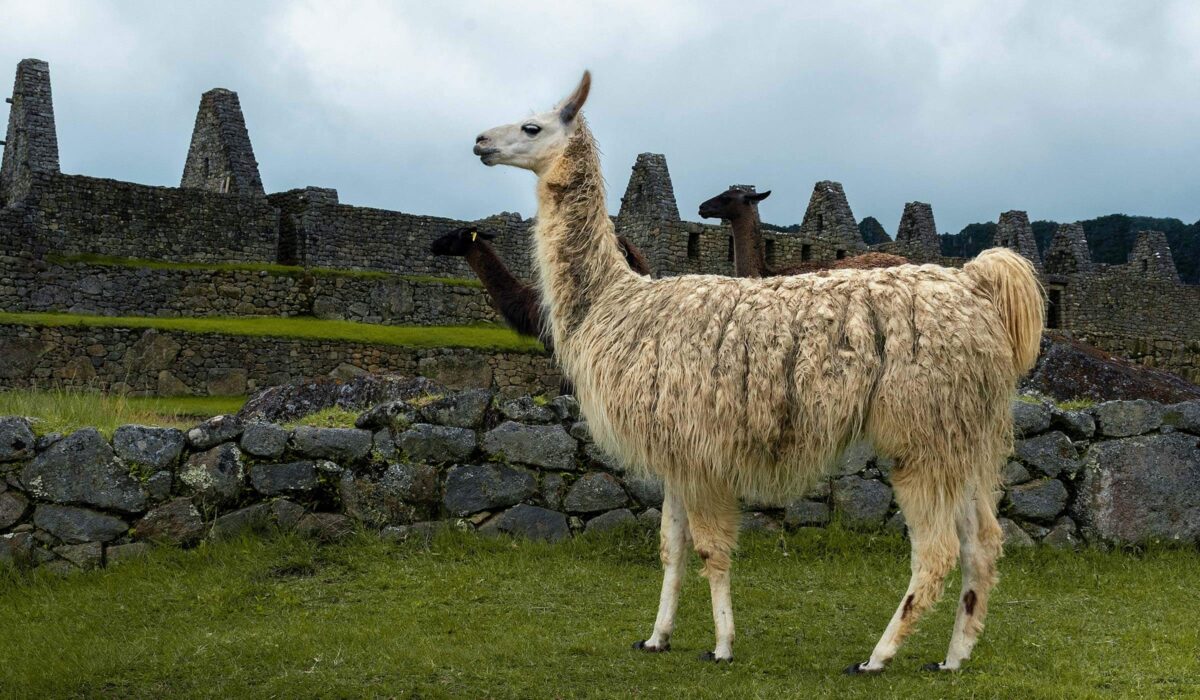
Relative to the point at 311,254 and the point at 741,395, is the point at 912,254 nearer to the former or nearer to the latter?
the point at 311,254

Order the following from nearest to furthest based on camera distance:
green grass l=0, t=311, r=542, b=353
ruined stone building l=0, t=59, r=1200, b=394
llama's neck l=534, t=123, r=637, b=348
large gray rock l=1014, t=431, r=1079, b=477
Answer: llama's neck l=534, t=123, r=637, b=348
large gray rock l=1014, t=431, r=1079, b=477
ruined stone building l=0, t=59, r=1200, b=394
green grass l=0, t=311, r=542, b=353

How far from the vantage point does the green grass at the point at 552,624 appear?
18.2 ft

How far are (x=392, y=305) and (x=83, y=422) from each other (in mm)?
15142

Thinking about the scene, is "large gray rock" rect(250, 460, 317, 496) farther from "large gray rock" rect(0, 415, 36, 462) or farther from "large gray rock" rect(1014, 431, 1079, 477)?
"large gray rock" rect(1014, 431, 1079, 477)

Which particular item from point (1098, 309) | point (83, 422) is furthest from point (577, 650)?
point (1098, 309)

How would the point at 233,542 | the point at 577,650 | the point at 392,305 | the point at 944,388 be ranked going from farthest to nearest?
the point at 392,305 → the point at 233,542 → the point at 577,650 → the point at 944,388

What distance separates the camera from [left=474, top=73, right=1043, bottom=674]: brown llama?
554cm

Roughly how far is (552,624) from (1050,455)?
13.7 ft

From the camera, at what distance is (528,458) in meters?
8.63

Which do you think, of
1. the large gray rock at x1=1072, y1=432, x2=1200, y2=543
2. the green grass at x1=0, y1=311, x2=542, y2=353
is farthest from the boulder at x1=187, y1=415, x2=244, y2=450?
the green grass at x1=0, y1=311, x2=542, y2=353

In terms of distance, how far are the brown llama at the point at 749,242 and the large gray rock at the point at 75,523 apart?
5.66m

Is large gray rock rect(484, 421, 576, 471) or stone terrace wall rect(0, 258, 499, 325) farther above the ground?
stone terrace wall rect(0, 258, 499, 325)

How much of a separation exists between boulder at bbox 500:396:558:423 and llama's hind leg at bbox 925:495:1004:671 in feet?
11.8

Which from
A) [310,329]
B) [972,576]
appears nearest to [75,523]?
[972,576]
